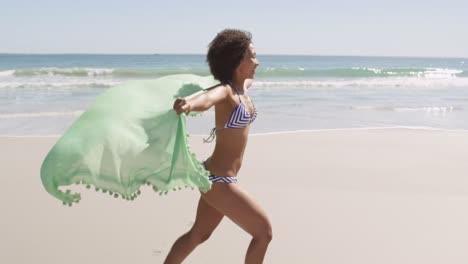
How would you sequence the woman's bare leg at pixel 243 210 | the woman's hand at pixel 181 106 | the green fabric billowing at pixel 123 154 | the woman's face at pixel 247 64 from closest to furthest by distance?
the woman's hand at pixel 181 106, the green fabric billowing at pixel 123 154, the woman's bare leg at pixel 243 210, the woman's face at pixel 247 64

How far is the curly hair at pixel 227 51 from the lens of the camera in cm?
389

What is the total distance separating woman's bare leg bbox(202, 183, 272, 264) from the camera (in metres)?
3.81

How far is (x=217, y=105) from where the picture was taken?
3.82 m

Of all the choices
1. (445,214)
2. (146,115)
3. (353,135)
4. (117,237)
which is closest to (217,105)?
(146,115)

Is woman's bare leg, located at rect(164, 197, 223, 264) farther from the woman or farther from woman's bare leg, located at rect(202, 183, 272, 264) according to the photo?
woman's bare leg, located at rect(202, 183, 272, 264)

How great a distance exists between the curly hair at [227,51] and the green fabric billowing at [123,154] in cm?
39

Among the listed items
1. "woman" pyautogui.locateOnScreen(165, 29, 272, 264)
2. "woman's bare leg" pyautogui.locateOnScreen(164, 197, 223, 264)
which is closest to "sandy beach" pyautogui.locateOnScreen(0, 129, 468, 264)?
"woman's bare leg" pyautogui.locateOnScreen(164, 197, 223, 264)

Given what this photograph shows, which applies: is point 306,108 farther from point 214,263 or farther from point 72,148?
point 72,148

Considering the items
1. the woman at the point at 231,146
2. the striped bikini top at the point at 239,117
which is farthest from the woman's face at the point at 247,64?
the striped bikini top at the point at 239,117

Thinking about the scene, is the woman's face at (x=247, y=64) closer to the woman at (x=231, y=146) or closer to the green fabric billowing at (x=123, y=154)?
the woman at (x=231, y=146)

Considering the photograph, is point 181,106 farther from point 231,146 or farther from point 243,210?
point 243,210

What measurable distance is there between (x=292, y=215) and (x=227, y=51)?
3243mm

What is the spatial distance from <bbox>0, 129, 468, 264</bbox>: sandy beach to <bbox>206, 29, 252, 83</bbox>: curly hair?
2135mm

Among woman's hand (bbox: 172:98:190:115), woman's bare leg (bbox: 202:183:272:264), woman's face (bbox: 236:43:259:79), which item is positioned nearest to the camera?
woman's hand (bbox: 172:98:190:115)
